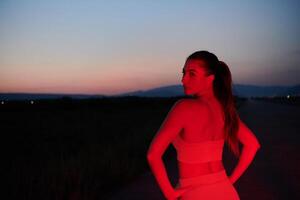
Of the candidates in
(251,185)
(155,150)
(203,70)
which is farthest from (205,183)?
(251,185)

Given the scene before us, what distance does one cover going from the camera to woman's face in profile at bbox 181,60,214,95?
Result: 2.45m

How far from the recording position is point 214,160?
8.08ft

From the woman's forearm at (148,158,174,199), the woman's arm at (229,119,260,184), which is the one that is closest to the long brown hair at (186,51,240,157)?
the woman's arm at (229,119,260,184)

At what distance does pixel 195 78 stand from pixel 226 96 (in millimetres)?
188

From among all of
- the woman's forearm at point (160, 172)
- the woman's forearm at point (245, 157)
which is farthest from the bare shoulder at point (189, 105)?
the woman's forearm at point (245, 157)

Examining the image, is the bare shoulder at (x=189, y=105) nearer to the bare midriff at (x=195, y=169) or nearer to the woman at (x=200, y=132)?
the woman at (x=200, y=132)

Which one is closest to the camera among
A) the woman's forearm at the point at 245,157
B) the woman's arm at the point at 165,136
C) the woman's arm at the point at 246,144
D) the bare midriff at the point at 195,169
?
the woman's arm at the point at 165,136

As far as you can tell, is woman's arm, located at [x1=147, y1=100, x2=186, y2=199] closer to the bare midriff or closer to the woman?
the woman

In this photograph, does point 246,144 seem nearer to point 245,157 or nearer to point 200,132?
point 245,157

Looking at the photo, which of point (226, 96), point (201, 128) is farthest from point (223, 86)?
point (201, 128)

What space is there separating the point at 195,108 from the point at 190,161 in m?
0.25

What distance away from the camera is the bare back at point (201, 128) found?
7.65 ft

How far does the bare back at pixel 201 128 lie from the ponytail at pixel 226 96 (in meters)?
0.04

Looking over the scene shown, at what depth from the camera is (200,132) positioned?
7.78ft
